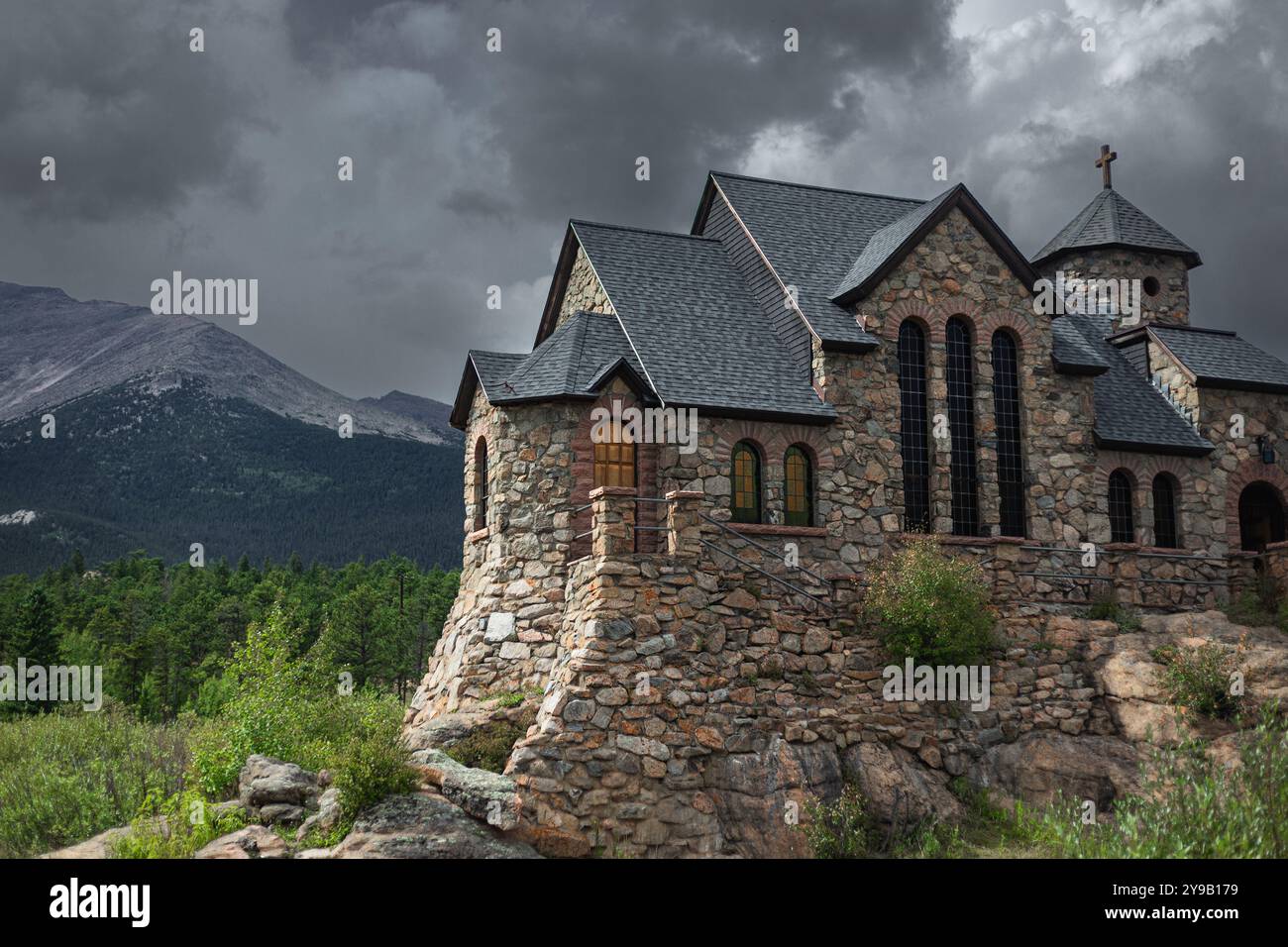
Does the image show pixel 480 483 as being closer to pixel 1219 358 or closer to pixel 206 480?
pixel 1219 358

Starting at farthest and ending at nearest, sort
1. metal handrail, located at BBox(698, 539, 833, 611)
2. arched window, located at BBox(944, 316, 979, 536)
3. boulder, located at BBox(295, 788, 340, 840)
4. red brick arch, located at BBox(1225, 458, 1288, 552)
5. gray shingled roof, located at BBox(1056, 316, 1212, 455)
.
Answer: red brick arch, located at BBox(1225, 458, 1288, 552) → gray shingled roof, located at BBox(1056, 316, 1212, 455) → arched window, located at BBox(944, 316, 979, 536) → metal handrail, located at BBox(698, 539, 833, 611) → boulder, located at BBox(295, 788, 340, 840)

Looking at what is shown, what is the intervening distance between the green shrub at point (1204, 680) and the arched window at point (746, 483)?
8.60 metres

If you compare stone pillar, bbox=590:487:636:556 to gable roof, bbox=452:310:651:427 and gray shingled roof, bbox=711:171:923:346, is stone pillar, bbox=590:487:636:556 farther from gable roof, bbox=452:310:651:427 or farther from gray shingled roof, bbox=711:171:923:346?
gray shingled roof, bbox=711:171:923:346

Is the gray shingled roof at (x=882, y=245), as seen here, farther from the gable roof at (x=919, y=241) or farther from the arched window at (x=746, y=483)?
the arched window at (x=746, y=483)

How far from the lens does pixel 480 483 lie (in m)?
26.8

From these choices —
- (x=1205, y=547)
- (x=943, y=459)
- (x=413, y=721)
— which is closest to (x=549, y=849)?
(x=413, y=721)

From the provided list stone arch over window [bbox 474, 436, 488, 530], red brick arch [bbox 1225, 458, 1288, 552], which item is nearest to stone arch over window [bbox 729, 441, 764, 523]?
stone arch over window [bbox 474, 436, 488, 530]

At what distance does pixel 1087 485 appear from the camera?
27844mm

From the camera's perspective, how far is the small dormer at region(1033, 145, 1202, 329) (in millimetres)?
35750

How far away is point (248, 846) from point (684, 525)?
8.85m

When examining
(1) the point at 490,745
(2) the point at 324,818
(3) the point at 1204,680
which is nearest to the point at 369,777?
(2) the point at 324,818

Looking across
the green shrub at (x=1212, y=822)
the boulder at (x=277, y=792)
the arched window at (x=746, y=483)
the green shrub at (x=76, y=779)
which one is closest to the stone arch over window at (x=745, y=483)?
the arched window at (x=746, y=483)

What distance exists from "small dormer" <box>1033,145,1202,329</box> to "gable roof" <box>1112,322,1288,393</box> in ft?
6.98
